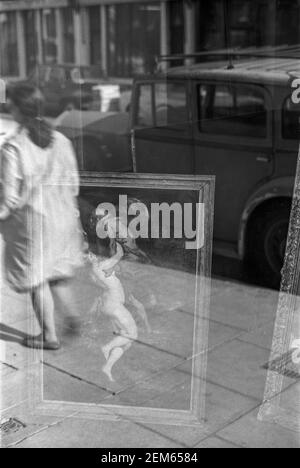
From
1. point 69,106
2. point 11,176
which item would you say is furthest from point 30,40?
point 11,176

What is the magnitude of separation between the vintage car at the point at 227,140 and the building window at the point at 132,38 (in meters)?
1.29

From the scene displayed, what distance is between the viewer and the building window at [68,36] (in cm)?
562

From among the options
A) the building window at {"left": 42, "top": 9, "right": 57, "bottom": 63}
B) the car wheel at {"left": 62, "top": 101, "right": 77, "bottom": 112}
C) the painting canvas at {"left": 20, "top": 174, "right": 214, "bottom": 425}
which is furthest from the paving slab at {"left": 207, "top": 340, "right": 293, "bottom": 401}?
the building window at {"left": 42, "top": 9, "right": 57, "bottom": 63}

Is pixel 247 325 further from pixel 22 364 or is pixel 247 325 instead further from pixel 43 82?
pixel 43 82

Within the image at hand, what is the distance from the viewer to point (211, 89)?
5.38 metres

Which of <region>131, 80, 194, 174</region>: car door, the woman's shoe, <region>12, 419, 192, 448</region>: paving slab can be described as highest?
<region>131, 80, 194, 174</region>: car door

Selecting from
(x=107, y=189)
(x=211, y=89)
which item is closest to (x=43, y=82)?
(x=211, y=89)

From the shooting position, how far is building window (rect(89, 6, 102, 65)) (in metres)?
6.08

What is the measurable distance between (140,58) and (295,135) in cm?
284

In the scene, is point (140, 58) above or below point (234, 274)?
above

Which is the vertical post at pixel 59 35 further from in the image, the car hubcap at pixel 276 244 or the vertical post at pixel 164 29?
the car hubcap at pixel 276 244

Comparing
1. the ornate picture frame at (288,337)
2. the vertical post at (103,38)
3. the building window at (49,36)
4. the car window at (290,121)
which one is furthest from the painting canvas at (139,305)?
the vertical post at (103,38)

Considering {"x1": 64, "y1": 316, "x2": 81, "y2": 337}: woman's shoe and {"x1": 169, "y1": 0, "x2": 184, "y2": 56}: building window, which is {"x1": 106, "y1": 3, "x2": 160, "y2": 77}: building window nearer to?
{"x1": 169, "y1": 0, "x2": 184, "y2": 56}: building window
